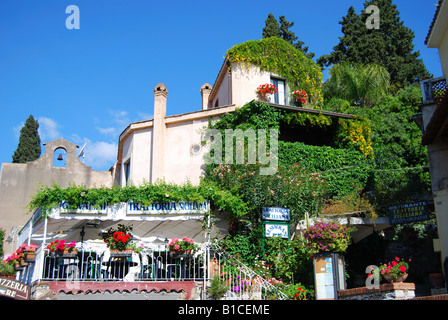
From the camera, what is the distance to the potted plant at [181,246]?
12574 millimetres

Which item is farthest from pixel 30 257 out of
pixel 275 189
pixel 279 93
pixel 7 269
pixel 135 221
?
pixel 279 93

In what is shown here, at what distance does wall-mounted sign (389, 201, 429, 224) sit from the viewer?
15109mm

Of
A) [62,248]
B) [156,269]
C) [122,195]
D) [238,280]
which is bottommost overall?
[238,280]

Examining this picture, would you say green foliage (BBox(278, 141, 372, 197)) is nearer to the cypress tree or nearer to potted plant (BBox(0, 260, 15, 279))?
potted plant (BBox(0, 260, 15, 279))

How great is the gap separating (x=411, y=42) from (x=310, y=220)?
26031mm

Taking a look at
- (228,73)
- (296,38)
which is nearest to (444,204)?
(228,73)

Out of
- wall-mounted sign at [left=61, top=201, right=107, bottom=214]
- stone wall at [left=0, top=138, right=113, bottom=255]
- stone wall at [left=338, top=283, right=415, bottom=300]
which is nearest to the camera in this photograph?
stone wall at [left=338, top=283, right=415, bottom=300]

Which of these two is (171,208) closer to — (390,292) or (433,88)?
(390,292)

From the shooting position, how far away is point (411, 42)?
1435 inches

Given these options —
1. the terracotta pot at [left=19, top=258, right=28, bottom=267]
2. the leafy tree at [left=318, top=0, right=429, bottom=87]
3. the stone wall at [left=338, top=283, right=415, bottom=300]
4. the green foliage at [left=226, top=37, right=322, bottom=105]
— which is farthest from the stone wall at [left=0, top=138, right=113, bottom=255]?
the leafy tree at [left=318, top=0, right=429, bottom=87]

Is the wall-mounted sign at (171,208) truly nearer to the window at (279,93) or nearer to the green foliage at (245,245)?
the green foliage at (245,245)

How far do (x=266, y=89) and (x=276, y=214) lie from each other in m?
7.29

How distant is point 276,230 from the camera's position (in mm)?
14844

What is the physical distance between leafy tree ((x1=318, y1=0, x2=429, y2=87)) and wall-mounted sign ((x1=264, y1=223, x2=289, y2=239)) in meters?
21.5
